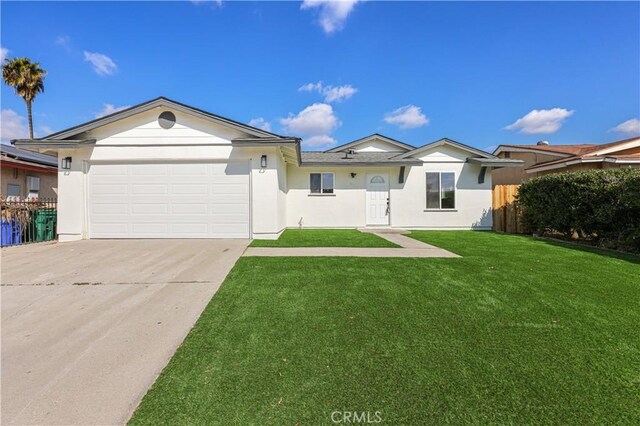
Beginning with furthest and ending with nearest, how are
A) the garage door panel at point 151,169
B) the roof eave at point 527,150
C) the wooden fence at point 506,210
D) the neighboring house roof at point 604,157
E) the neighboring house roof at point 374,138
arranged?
the roof eave at point 527,150
the neighboring house roof at point 374,138
the neighboring house roof at point 604,157
the wooden fence at point 506,210
the garage door panel at point 151,169

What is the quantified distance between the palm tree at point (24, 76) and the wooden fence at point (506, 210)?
101 feet

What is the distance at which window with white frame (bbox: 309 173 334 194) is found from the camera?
13.4 m

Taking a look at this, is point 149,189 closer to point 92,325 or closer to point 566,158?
point 92,325

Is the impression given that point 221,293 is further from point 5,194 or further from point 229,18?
point 5,194

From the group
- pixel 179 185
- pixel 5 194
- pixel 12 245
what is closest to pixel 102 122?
pixel 179 185

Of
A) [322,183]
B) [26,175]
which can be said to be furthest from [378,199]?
[26,175]

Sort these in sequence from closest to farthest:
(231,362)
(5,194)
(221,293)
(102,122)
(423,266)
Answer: (231,362), (221,293), (423,266), (102,122), (5,194)

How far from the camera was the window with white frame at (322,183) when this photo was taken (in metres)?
13.4

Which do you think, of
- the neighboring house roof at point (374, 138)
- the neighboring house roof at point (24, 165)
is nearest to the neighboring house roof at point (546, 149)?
the neighboring house roof at point (374, 138)

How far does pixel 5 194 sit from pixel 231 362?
14982mm

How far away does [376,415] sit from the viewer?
2020 mm

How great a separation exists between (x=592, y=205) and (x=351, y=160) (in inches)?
332

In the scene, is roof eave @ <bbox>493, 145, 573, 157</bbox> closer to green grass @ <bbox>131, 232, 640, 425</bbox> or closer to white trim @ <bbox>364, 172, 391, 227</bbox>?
white trim @ <bbox>364, 172, 391, 227</bbox>

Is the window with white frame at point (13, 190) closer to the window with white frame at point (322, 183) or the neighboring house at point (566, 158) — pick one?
the window with white frame at point (322, 183)
